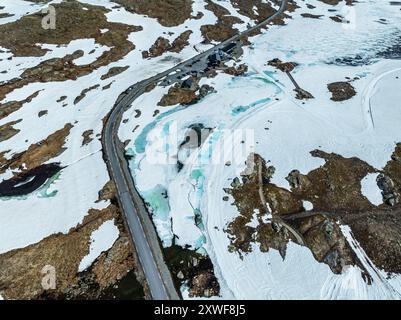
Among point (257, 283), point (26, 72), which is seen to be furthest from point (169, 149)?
point (26, 72)

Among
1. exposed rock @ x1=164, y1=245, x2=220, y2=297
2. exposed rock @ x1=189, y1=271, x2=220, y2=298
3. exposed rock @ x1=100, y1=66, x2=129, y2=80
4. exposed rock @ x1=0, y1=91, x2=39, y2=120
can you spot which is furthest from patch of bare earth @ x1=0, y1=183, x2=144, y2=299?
exposed rock @ x1=100, y1=66, x2=129, y2=80

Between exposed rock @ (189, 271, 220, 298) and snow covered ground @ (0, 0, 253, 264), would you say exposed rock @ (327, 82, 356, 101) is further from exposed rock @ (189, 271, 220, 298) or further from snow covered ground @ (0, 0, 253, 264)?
exposed rock @ (189, 271, 220, 298)

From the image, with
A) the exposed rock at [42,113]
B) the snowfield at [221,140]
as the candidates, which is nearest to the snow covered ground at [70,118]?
the snowfield at [221,140]

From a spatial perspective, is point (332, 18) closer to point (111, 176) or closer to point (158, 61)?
point (158, 61)

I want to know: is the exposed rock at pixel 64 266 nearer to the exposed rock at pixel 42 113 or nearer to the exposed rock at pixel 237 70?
the exposed rock at pixel 42 113

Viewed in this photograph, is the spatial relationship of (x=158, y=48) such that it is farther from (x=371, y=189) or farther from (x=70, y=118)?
(x=371, y=189)
